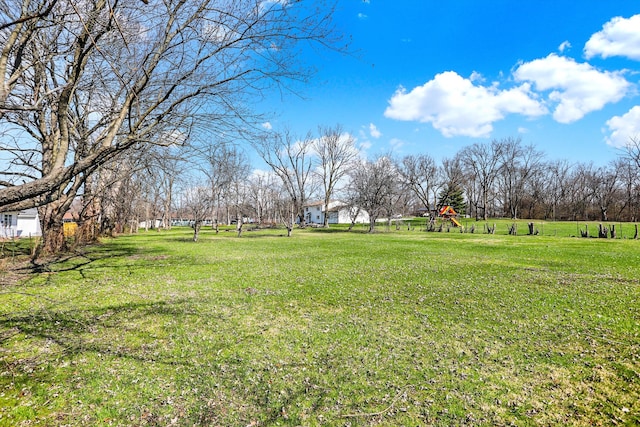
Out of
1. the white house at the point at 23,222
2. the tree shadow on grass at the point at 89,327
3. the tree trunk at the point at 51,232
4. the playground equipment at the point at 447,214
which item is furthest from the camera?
the playground equipment at the point at 447,214

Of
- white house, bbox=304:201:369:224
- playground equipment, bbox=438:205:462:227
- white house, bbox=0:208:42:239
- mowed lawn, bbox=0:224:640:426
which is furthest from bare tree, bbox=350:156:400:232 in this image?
white house, bbox=0:208:42:239

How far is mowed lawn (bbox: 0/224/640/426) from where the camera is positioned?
3.97 meters

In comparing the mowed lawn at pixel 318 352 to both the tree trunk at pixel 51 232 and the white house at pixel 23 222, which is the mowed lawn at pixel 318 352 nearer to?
the tree trunk at pixel 51 232

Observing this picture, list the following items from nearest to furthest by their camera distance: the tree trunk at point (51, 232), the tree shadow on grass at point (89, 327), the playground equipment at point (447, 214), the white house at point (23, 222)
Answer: the tree shadow on grass at point (89, 327), the tree trunk at point (51, 232), the white house at point (23, 222), the playground equipment at point (447, 214)

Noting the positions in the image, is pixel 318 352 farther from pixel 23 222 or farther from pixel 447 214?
pixel 447 214

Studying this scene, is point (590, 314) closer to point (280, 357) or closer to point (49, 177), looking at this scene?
point (280, 357)

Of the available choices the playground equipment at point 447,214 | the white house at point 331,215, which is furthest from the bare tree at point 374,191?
the white house at point 331,215

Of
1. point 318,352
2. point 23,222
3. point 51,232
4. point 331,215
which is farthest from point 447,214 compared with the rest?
point 23,222

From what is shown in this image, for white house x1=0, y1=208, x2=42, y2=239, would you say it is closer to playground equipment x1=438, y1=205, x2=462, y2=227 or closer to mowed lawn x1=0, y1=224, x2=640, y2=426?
mowed lawn x1=0, y1=224, x2=640, y2=426

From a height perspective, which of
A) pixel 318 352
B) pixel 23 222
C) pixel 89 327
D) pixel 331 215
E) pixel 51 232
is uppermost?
pixel 331 215

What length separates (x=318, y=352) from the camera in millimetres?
5621

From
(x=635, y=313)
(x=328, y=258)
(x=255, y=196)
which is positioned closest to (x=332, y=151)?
(x=255, y=196)

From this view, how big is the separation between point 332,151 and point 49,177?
57.0m

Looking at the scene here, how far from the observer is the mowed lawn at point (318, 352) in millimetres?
3969
